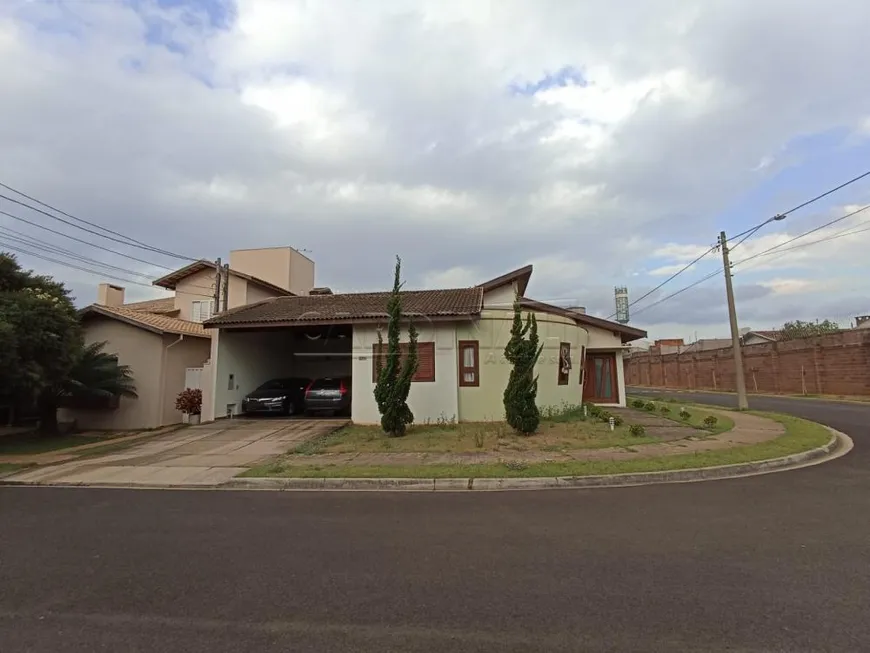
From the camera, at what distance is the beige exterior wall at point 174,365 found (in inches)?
742

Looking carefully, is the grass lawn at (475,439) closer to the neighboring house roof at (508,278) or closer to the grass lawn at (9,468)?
the grass lawn at (9,468)

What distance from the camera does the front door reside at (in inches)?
934

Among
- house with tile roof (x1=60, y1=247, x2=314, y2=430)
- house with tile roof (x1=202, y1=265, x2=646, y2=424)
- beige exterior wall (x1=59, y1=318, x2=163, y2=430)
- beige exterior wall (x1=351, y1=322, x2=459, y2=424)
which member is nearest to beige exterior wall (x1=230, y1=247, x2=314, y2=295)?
house with tile roof (x1=202, y1=265, x2=646, y2=424)

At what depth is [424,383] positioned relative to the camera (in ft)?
54.7

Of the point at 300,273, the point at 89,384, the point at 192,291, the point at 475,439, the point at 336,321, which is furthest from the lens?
the point at 300,273

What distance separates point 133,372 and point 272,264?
13989mm

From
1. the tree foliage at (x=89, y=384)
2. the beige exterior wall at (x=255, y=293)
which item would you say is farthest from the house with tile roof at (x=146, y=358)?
the beige exterior wall at (x=255, y=293)

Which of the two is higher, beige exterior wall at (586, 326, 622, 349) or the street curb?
beige exterior wall at (586, 326, 622, 349)

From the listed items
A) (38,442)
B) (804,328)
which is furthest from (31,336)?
(804,328)

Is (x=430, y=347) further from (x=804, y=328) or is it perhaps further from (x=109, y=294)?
(x=804, y=328)

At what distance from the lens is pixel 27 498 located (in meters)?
8.72

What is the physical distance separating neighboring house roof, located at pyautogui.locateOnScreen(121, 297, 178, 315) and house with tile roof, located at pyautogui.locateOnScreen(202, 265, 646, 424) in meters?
8.92

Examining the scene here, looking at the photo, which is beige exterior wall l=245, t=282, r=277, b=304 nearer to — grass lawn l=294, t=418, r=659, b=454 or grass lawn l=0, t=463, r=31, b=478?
grass lawn l=294, t=418, r=659, b=454

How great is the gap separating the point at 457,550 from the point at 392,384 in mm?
8633
